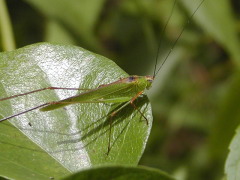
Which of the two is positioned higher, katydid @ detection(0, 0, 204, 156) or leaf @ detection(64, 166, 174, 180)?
leaf @ detection(64, 166, 174, 180)

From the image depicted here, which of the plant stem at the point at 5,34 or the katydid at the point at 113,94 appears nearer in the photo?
the katydid at the point at 113,94

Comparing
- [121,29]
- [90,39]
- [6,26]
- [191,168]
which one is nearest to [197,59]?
[121,29]

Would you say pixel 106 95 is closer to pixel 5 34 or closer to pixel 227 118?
pixel 5 34

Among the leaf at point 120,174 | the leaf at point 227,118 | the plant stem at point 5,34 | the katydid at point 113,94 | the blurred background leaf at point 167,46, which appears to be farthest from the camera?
the blurred background leaf at point 167,46

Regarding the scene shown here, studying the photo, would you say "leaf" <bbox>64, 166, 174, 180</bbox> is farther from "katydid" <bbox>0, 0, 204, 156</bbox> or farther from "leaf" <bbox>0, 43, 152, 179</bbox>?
"katydid" <bbox>0, 0, 204, 156</bbox>

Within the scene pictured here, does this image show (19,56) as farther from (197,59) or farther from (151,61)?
(197,59)

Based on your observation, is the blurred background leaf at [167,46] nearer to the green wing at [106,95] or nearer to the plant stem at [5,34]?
the plant stem at [5,34]

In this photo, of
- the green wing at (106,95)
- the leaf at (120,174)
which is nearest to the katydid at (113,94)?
the green wing at (106,95)

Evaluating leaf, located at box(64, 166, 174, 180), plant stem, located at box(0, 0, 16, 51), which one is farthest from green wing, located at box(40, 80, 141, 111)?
leaf, located at box(64, 166, 174, 180)
